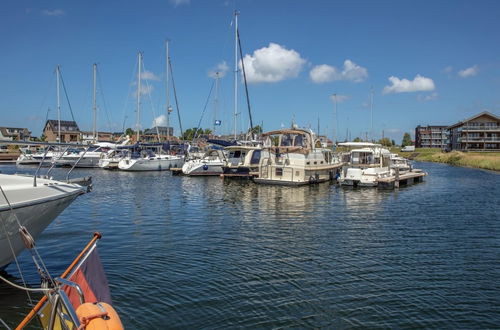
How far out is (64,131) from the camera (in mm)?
120562

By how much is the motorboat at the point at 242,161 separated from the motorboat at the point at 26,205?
102 feet

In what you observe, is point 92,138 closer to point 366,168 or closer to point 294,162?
point 294,162

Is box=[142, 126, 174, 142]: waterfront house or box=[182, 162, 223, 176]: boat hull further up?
box=[142, 126, 174, 142]: waterfront house

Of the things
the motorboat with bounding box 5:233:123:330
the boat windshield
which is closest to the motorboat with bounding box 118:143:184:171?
the boat windshield

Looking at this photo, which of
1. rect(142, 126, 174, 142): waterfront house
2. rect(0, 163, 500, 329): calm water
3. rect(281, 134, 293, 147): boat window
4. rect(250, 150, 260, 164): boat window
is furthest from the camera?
rect(142, 126, 174, 142): waterfront house

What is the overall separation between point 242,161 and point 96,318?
135ft

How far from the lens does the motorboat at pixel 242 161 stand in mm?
41906

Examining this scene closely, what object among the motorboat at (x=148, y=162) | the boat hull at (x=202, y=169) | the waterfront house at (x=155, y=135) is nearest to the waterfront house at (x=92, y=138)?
the waterfront house at (x=155, y=135)

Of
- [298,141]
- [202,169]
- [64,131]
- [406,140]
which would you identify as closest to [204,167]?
[202,169]

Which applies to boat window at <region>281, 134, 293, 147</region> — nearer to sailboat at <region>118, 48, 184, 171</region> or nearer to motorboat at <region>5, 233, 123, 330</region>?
sailboat at <region>118, 48, 184, 171</region>

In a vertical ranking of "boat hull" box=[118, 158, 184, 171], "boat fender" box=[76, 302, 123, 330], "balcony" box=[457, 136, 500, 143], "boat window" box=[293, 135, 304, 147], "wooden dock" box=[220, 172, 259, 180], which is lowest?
"wooden dock" box=[220, 172, 259, 180]

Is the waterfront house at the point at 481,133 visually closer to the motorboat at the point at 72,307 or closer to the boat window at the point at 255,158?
the boat window at the point at 255,158

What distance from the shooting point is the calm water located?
8.72 metres

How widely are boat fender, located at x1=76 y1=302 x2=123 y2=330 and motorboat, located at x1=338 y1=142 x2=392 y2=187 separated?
31.3 m
